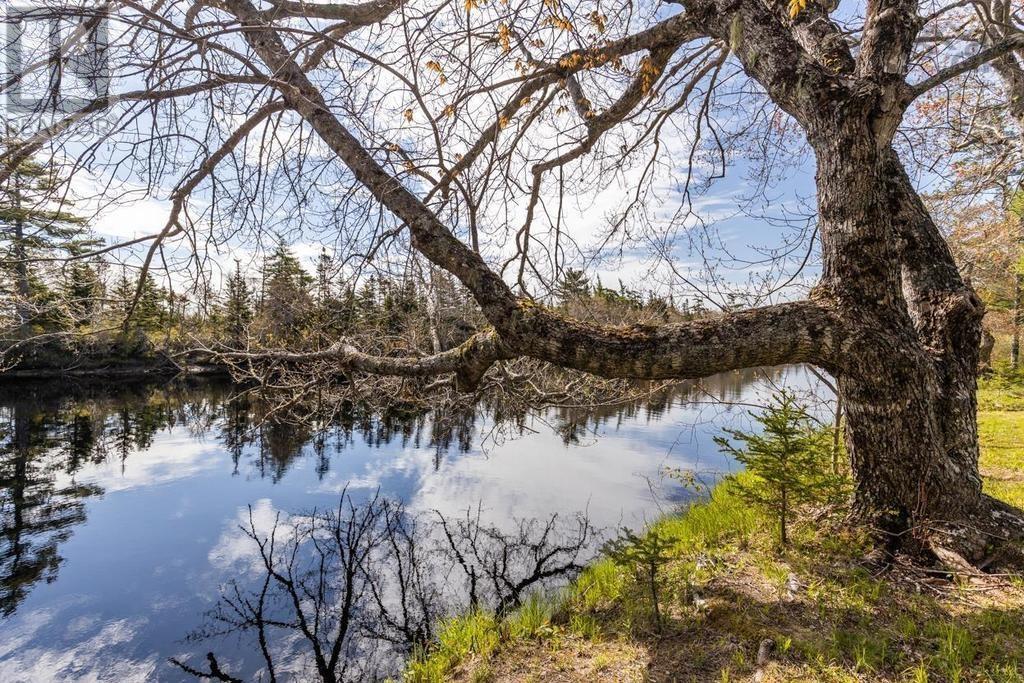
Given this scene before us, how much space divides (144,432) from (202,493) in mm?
6515

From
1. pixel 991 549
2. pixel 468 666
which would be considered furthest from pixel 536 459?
pixel 991 549

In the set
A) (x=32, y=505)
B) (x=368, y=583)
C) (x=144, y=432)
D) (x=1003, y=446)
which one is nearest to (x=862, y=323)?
(x=368, y=583)

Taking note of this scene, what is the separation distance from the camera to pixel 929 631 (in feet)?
7.33

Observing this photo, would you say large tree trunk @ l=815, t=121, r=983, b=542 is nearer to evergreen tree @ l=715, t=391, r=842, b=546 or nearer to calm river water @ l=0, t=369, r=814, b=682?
evergreen tree @ l=715, t=391, r=842, b=546

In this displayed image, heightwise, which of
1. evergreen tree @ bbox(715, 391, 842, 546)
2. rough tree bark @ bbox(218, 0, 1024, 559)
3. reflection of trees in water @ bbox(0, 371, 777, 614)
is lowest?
reflection of trees in water @ bbox(0, 371, 777, 614)

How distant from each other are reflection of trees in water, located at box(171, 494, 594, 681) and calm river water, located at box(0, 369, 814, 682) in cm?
12

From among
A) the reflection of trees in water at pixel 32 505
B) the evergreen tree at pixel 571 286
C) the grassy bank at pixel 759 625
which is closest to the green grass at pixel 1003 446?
the grassy bank at pixel 759 625

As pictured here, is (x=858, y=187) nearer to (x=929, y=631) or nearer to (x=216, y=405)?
(x=929, y=631)

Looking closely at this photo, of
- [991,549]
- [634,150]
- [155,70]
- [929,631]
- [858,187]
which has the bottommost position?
[929,631]

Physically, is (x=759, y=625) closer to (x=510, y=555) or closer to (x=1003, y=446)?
(x=510, y=555)

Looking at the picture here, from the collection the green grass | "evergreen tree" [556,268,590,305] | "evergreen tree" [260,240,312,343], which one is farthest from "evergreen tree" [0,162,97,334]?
the green grass

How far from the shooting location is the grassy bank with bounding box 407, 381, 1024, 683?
2135mm

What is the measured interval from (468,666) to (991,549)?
3.19 m

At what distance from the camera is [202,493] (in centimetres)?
868
